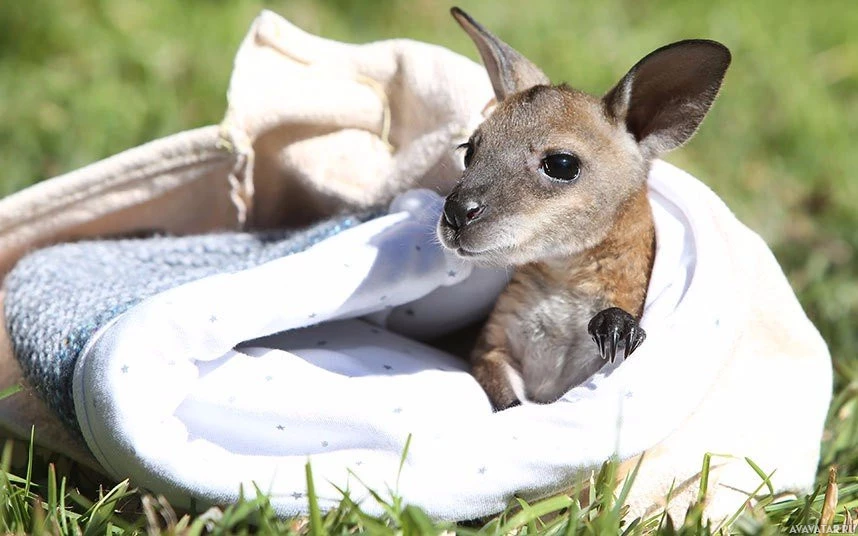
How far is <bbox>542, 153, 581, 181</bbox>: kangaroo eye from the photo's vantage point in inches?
86.0

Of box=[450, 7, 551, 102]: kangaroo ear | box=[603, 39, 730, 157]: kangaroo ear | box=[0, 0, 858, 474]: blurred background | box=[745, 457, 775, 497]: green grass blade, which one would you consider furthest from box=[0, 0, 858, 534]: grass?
box=[450, 7, 551, 102]: kangaroo ear

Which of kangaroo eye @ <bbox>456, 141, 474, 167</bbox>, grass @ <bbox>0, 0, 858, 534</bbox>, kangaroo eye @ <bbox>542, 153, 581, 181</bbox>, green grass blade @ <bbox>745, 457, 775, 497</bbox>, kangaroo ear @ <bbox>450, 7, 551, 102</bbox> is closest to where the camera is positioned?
green grass blade @ <bbox>745, 457, 775, 497</bbox>

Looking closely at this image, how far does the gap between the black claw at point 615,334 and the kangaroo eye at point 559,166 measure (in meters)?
0.29

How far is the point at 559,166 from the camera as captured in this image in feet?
7.17

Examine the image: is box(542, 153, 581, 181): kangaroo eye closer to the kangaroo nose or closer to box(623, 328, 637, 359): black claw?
the kangaroo nose

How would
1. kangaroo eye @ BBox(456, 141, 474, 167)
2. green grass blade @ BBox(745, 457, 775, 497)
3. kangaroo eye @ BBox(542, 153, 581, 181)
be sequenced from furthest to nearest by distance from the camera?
kangaroo eye @ BBox(456, 141, 474, 167) → kangaroo eye @ BBox(542, 153, 581, 181) → green grass blade @ BBox(745, 457, 775, 497)

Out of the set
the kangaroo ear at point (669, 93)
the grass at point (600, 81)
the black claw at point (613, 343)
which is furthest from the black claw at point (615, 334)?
the grass at point (600, 81)

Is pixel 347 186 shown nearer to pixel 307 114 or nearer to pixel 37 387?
pixel 307 114

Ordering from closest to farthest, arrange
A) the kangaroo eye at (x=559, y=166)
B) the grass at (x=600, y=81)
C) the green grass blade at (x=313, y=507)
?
the green grass blade at (x=313, y=507)
the kangaroo eye at (x=559, y=166)
the grass at (x=600, y=81)

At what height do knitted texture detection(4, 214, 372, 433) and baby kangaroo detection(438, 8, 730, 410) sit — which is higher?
baby kangaroo detection(438, 8, 730, 410)

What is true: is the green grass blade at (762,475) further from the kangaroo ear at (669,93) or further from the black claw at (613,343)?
the kangaroo ear at (669,93)

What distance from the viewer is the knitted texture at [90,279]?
2.12 meters

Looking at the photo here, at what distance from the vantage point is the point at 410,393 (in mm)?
2193

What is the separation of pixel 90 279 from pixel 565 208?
3.52ft
